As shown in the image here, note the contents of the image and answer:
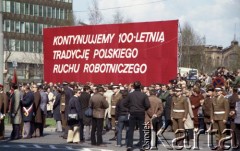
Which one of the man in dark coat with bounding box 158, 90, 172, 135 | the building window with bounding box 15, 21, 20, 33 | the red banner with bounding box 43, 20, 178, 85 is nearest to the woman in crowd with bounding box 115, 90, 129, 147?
the man in dark coat with bounding box 158, 90, 172, 135

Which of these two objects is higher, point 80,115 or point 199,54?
point 199,54

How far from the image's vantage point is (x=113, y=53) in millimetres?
37125

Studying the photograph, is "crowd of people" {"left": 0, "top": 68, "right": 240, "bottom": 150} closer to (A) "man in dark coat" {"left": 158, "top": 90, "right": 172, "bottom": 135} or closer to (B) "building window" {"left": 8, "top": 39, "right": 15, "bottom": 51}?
(A) "man in dark coat" {"left": 158, "top": 90, "right": 172, "bottom": 135}

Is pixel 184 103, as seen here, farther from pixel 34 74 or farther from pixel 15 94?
pixel 34 74

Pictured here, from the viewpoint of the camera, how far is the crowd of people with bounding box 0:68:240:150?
2092 centimetres

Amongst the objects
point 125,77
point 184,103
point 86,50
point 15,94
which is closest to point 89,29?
point 86,50

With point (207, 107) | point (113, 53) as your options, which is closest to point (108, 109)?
point (207, 107)

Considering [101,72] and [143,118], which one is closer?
[143,118]

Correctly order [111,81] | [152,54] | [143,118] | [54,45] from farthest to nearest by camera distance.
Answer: [54,45] < [111,81] < [152,54] < [143,118]

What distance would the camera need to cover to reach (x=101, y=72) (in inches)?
1478

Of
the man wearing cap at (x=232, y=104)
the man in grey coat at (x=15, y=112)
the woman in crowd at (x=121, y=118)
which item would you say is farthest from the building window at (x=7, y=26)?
the man wearing cap at (x=232, y=104)

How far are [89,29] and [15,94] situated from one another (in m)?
13.8

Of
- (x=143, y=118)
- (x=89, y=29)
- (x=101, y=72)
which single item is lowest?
(x=143, y=118)

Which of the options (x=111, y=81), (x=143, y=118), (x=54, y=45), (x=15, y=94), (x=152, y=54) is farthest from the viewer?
(x=54, y=45)
